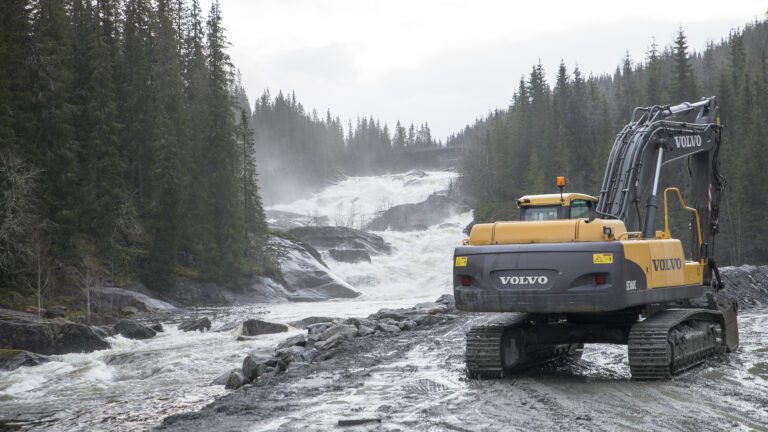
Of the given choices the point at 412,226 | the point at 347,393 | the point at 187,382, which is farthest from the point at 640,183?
the point at 412,226

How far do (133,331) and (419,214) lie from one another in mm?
93305

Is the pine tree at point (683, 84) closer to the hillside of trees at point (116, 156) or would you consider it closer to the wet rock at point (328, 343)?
the hillside of trees at point (116, 156)

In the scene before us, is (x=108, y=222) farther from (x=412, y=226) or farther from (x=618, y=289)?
(x=412, y=226)

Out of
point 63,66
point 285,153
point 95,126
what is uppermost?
point 285,153

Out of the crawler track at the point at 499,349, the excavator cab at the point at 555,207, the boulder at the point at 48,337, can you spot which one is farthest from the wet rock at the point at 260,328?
the excavator cab at the point at 555,207

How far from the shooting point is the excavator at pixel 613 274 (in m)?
9.59

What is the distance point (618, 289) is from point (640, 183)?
3.14m

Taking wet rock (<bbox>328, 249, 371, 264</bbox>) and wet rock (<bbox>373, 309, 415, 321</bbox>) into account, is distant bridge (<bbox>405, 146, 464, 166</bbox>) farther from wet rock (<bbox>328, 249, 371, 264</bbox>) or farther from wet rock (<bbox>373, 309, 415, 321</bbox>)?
wet rock (<bbox>373, 309, 415, 321</bbox>)

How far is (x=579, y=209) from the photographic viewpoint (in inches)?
462

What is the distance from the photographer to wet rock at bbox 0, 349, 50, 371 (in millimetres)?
17812

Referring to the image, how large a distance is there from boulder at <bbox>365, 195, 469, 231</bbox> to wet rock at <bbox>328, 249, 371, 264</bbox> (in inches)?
1608

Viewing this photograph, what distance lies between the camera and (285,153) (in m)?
149

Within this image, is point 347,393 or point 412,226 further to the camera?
point 412,226

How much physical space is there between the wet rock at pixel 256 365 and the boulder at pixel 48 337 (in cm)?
893
